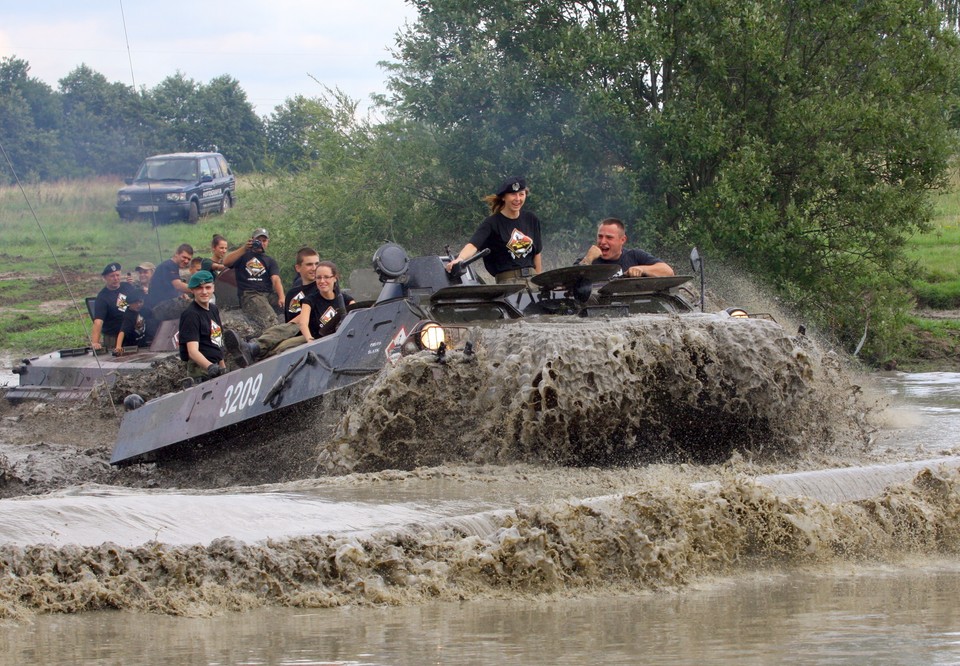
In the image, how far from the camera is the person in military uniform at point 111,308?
54.1 ft

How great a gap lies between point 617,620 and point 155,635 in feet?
5.69

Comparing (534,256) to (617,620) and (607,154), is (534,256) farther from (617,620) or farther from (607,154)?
(607,154)

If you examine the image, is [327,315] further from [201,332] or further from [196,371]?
[196,371]

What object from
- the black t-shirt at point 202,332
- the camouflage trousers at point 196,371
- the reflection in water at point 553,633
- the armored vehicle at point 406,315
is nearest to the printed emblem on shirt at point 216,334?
the black t-shirt at point 202,332

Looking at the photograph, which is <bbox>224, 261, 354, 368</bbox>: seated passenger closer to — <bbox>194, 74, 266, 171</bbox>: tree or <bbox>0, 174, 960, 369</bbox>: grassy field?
<bbox>0, 174, 960, 369</bbox>: grassy field

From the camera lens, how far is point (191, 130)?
33594mm

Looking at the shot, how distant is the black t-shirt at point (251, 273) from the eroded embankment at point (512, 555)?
946 cm

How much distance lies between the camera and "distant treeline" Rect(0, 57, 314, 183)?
24.3 meters

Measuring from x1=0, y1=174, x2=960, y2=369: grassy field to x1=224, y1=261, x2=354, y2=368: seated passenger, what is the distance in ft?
15.6

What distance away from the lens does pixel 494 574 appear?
5.97 m

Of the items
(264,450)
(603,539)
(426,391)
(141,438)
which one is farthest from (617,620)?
(141,438)

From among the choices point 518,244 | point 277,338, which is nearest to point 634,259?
point 518,244

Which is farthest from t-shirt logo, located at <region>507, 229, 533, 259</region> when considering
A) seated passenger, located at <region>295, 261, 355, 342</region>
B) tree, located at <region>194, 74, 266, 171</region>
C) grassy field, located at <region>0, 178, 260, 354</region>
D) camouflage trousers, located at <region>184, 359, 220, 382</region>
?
tree, located at <region>194, 74, 266, 171</region>

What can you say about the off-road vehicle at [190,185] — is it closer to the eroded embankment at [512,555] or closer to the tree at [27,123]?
the tree at [27,123]
